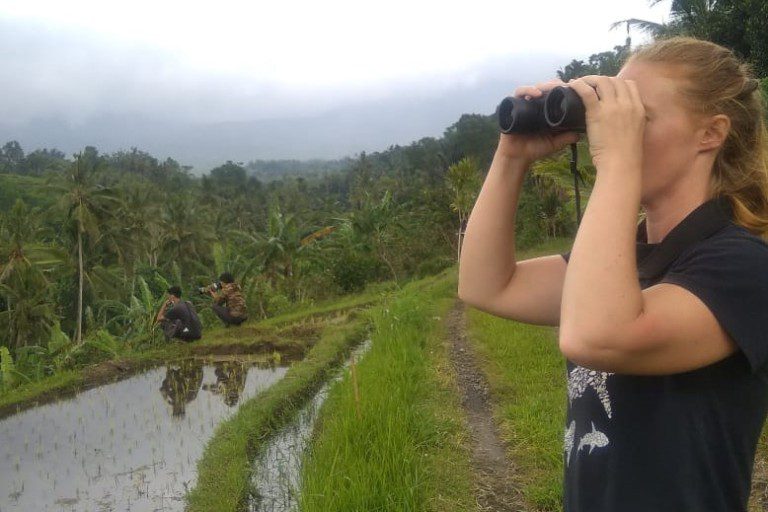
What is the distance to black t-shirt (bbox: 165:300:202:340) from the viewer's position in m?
9.19

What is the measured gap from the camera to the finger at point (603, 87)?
98cm

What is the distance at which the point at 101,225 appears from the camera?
19.6 meters

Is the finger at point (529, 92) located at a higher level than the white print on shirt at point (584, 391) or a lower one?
higher

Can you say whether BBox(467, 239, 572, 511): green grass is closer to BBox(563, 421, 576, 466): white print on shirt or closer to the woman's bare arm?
the woman's bare arm

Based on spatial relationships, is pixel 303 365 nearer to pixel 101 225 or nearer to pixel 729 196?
pixel 729 196

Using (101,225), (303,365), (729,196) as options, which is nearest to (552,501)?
(729,196)

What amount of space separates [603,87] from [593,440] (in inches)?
19.0

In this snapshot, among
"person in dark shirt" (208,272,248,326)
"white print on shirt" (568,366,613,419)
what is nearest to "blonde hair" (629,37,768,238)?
"white print on shirt" (568,366,613,419)

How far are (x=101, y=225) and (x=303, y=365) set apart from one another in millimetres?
13998

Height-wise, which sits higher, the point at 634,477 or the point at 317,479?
the point at 634,477

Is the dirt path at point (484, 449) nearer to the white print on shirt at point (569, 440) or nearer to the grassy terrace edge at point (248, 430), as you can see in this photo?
the grassy terrace edge at point (248, 430)

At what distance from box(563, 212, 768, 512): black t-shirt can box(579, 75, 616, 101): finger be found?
0.23 m

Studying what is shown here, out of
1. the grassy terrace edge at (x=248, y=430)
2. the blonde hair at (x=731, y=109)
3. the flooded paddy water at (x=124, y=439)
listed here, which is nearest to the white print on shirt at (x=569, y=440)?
the blonde hair at (x=731, y=109)

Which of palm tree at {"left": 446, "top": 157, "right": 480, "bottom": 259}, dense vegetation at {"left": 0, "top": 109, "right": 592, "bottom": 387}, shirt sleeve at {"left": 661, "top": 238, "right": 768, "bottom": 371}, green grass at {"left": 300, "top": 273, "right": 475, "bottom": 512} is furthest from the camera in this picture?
palm tree at {"left": 446, "top": 157, "right": 480, "bottom": 259}
